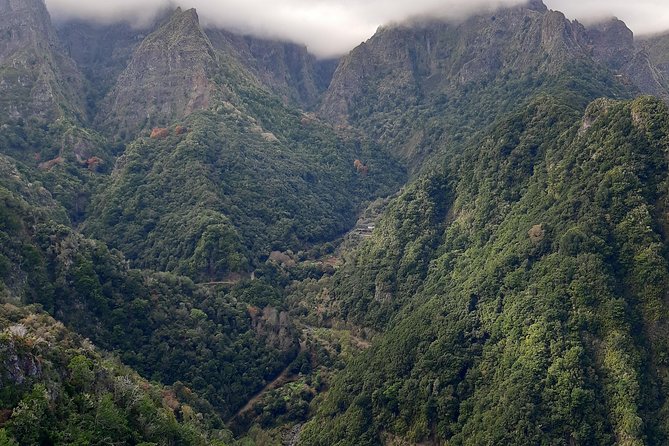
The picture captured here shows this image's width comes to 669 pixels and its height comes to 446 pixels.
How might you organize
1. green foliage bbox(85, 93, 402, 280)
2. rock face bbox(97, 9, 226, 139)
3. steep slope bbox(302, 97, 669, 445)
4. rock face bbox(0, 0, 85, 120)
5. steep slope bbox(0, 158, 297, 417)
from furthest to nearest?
rock face bbox(97, 9, 226, 139)
rock face bbox(0, 0, 85, 120)
green foliage bbox(85, 93, 402, 280)
steep slope bbox(0, 158, 297, 417)
steep slope bbox(302, 97, 669, 445)

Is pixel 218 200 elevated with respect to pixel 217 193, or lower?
lower

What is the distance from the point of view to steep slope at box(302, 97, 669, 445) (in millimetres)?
74688

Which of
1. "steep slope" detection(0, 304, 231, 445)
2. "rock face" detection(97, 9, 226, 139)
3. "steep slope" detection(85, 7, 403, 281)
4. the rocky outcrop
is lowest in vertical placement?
the rocky outcrop

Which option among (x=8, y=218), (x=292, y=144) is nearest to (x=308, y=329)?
(x=8, y=218)

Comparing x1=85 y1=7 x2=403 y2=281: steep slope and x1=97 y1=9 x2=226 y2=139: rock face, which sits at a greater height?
x1=97 y1=9 x2=226 y2=139: rock face

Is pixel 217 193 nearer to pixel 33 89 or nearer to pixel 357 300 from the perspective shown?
pixel 357 300

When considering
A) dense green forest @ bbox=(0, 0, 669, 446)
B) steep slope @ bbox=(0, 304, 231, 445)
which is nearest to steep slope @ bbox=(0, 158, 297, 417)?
dense green forest @ bbox=(0, 0, 669, 446)

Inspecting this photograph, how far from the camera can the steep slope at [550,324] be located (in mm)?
74688

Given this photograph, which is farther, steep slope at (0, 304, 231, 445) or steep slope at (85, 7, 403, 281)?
steep slope at (85, 7, 403, 281)

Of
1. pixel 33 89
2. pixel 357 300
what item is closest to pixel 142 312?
pixel 357 300

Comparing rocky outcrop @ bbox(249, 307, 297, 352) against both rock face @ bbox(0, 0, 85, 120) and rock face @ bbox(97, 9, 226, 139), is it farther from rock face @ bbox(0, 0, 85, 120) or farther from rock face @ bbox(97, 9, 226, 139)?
rock face @ bbox(0, 0, 85, 120)

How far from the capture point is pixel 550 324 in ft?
270

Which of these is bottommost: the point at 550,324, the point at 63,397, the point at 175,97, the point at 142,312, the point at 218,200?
the point at 550,324

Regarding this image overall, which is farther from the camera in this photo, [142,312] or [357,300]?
[357,300]
